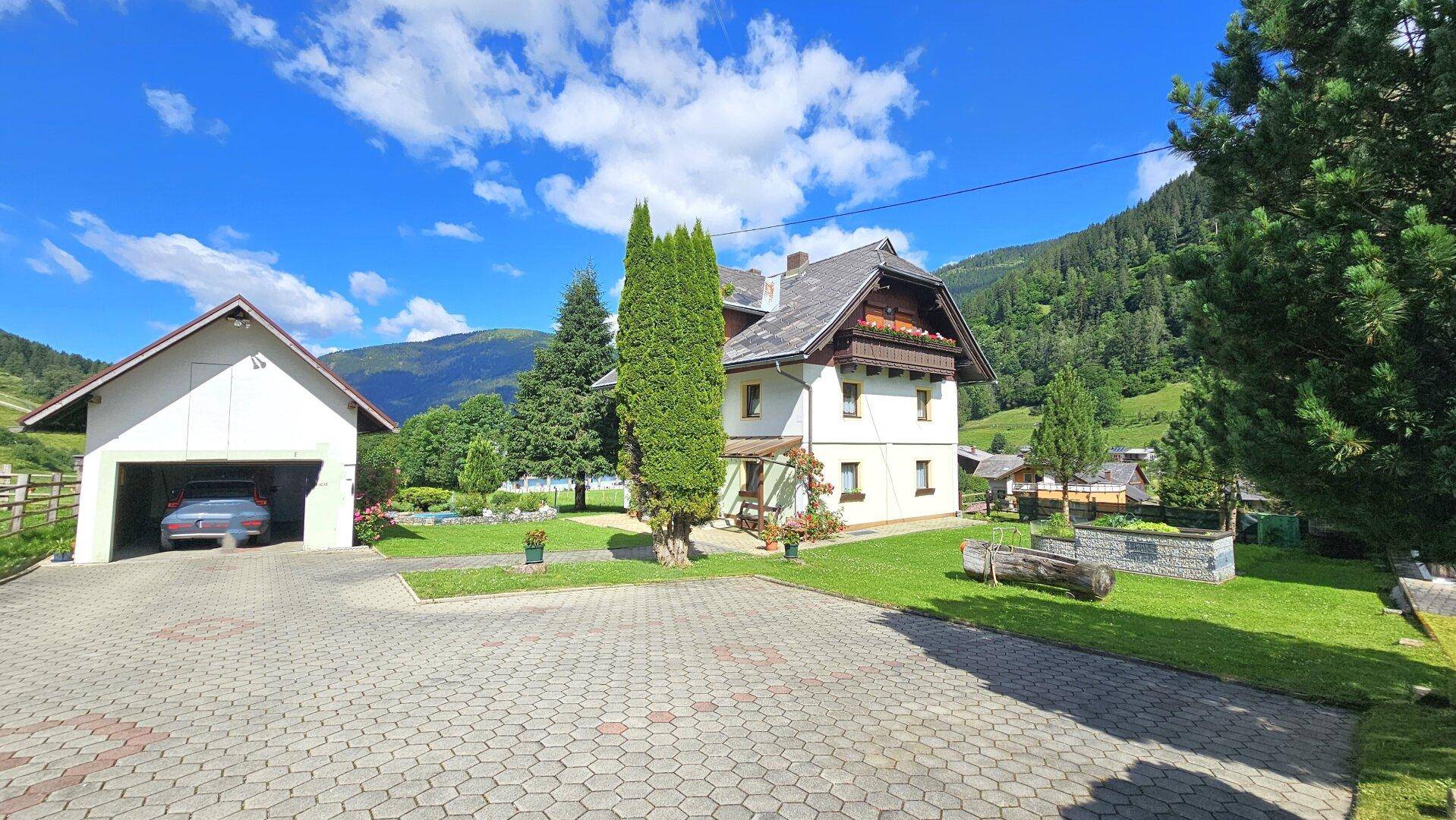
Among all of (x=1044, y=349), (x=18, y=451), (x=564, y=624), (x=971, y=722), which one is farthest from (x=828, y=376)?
(x=1044, y=349)

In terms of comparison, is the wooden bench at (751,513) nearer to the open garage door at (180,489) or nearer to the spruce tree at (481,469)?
the open garage door at (180,489)

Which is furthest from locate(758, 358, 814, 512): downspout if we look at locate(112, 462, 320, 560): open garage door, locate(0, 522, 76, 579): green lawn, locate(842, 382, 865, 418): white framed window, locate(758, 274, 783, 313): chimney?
locate(0, 522, 76, 579): green lawn

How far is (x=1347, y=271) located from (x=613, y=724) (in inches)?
253

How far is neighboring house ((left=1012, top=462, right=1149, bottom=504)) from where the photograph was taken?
122ft

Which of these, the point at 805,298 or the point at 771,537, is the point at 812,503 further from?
the point at 805,298

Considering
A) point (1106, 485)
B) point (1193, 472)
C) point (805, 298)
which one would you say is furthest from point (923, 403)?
point (1106, 485)

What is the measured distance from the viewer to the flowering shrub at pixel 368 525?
17078 millimetres

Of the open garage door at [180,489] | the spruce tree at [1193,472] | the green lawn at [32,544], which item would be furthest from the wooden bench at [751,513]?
the green lawn at [32,544]

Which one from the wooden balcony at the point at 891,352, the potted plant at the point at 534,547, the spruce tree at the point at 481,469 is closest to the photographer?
the potted plant at the point at 534,547

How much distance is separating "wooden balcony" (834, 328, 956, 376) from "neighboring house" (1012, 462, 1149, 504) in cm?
1436

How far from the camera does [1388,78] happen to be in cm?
418

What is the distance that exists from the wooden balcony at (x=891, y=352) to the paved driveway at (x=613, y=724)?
13.9 m

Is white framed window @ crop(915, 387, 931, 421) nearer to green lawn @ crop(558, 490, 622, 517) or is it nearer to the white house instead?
green lawn @ crop(558, 490, 622, 517)

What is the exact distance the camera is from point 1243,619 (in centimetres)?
1023
